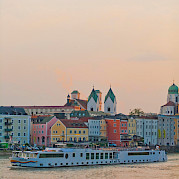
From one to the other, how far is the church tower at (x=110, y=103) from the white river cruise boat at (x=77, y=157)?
80.3 m

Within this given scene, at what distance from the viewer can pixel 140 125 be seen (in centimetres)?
11894

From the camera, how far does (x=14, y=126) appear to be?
104 metres

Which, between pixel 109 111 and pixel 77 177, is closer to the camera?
pixel 77 177

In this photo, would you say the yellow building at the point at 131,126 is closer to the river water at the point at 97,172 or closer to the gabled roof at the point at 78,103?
the river water at the point at 97,172

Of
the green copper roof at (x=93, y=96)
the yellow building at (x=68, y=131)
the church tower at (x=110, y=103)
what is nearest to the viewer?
the yellow building at (x=68, y=131)

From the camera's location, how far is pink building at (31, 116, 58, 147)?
104m

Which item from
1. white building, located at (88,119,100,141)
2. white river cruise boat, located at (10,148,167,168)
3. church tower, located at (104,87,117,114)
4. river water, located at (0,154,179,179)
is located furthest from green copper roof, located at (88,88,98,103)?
river water, located at (0,154,179,179)

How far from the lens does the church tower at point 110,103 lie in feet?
523

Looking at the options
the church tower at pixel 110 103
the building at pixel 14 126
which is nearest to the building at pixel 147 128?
the building at pixel 14 126

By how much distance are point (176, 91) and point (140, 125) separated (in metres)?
46.2

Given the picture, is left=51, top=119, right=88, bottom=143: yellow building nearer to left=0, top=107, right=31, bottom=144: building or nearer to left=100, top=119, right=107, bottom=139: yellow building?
left=100, top=119, right=107, bottom=139: yellow building

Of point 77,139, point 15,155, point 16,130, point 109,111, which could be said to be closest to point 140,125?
point 77,139

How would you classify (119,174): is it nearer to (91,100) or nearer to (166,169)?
(166,169)

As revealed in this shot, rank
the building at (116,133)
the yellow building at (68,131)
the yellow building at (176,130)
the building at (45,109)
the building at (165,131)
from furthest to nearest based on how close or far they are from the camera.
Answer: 1. the building at (45,109)
2. the yellow building at (176,130)
3. the building at (165,131)
4. the building at (116,133)
5. the yellow building at (68,131)
